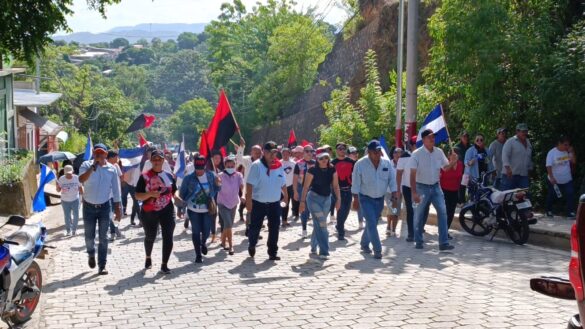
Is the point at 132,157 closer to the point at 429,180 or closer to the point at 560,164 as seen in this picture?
the point at 429,180

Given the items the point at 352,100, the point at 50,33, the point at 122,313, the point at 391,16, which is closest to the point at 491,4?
the point at 50,33

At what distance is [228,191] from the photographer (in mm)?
13055

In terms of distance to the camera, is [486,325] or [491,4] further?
[491,4]

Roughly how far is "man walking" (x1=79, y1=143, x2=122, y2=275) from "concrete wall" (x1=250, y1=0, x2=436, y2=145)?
2259cm

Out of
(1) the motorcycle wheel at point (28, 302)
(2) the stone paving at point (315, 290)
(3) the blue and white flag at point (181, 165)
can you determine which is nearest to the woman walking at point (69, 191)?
(3) the blue and white flag at point (181, 165)

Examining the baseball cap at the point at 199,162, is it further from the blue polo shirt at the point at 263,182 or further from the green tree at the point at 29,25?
the green tree at the point at 29,25

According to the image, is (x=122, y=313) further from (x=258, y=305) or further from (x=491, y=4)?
(x=491, y=4)

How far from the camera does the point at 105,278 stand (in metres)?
10.9

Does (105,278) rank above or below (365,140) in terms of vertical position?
below

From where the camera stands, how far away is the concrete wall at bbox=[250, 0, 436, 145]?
36.4 metres

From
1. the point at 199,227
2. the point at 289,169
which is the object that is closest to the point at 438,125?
the point at 289,169

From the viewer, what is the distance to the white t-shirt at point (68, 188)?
51.9 feet

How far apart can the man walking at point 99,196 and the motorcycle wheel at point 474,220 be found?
6.14 metres

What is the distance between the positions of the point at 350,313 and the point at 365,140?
20.6 m
